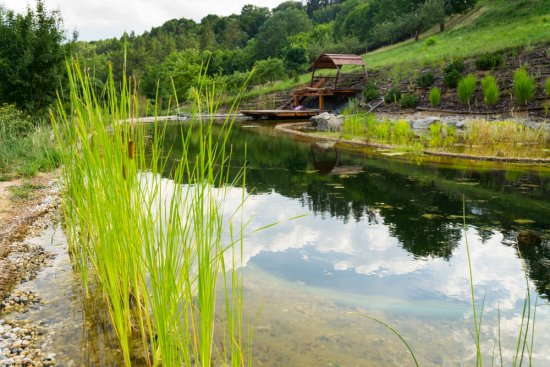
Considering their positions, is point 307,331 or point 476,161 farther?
point 476,161

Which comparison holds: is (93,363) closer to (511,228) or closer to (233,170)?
(511,228)

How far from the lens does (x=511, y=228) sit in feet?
12.3

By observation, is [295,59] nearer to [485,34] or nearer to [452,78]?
[485,34]

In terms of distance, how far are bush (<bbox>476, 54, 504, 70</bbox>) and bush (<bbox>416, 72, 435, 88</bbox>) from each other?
1404 mm

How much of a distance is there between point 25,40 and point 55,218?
6.72 meters

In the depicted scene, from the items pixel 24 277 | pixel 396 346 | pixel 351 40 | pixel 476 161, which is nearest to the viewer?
pixel 396 346

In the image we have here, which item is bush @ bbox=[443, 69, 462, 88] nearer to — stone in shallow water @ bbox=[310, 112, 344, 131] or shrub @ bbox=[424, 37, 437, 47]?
stone in shallow water @ bbox=[310, 112, 344, 131]

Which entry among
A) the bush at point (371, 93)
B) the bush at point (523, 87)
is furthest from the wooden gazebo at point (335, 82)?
the bush at point (523, 87)

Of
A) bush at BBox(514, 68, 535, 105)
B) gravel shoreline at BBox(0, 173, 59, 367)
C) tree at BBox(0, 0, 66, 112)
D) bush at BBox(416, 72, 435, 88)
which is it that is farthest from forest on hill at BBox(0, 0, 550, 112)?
bush at BBox(514, 68, 535, 105)

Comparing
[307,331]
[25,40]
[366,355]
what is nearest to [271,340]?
[307,331]

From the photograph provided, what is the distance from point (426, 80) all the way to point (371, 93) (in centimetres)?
228

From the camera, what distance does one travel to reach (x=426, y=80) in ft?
46.0

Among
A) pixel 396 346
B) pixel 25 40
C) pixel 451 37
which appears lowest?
pixel 396 346

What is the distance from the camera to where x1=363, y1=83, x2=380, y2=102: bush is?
15.8 meters
